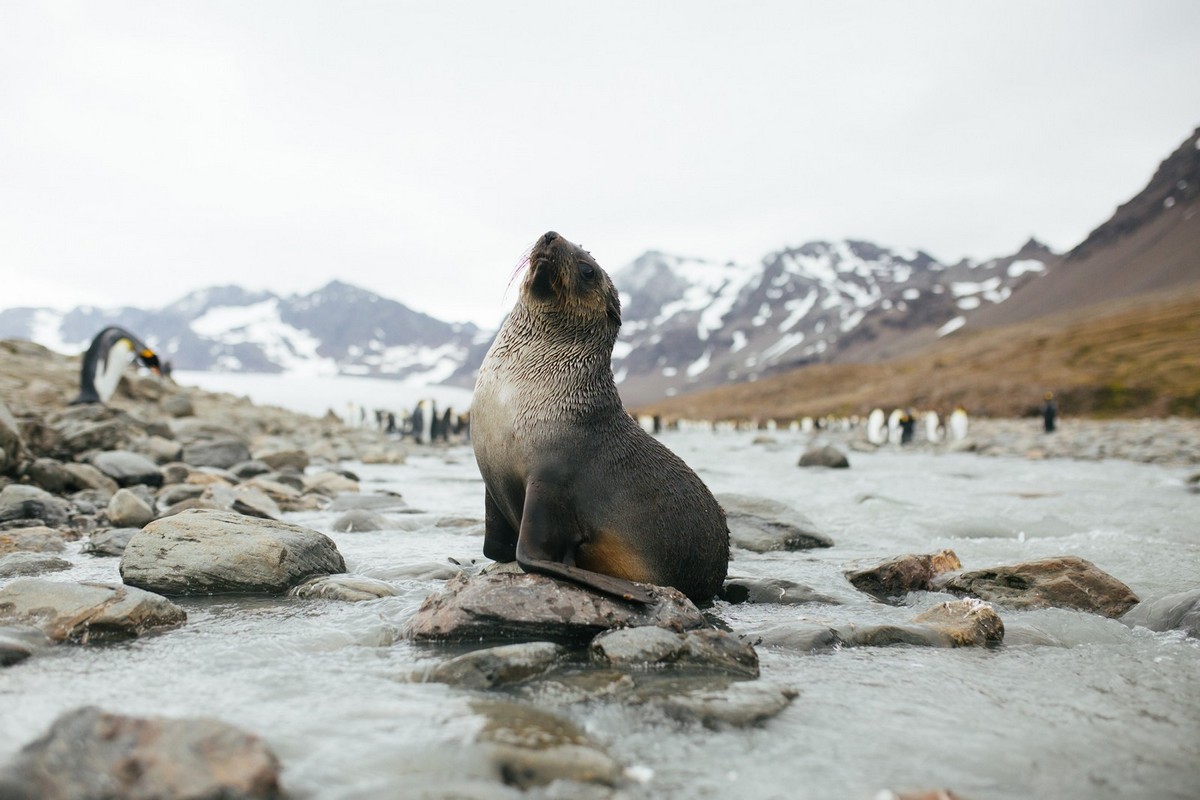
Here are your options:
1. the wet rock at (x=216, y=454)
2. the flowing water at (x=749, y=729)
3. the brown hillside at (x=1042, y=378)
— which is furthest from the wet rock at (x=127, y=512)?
the brown hillside at (x=1042, y=378)

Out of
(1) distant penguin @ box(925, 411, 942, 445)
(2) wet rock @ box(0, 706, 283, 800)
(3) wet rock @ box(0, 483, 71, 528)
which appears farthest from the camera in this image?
(1) distant penguin @ box(925, 411, 942, 445)

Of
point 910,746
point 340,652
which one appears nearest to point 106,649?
point 340,652

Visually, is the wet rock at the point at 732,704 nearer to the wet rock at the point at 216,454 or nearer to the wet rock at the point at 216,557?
the wet rock at the point at 216,557

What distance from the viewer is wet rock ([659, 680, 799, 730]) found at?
3109mm

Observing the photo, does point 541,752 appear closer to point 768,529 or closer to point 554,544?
point 554,544

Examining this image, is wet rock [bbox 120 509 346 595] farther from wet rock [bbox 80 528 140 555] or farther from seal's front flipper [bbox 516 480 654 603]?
seal's front flipper [bbox 516 480 654 603]

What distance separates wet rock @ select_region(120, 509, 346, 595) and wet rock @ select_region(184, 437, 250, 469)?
8.09m

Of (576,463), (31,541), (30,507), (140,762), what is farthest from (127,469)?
(140,762)

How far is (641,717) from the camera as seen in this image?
10.3ft

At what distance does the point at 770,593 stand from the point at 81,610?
4150 mm

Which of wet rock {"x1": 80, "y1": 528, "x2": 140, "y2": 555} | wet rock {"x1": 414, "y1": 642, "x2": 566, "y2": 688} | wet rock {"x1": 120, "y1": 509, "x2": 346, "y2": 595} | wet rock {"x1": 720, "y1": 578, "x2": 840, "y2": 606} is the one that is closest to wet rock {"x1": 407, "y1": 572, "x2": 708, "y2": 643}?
wet rock {"x1": 414, "y1": 642, "x2": 566, "y2": 688}

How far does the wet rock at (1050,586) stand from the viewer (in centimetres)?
531

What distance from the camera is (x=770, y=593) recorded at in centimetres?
569

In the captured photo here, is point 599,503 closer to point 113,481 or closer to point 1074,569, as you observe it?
point 1074,569
